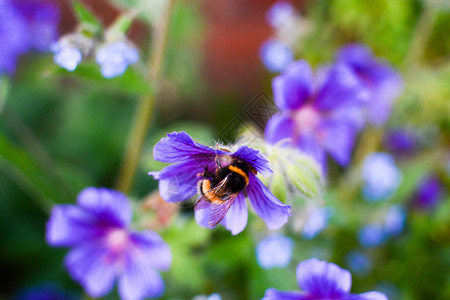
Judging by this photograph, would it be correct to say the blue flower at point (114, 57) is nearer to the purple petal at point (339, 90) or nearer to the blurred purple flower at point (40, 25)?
the purple petal at point (339, 90)

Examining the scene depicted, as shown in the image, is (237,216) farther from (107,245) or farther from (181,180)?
(107,245)

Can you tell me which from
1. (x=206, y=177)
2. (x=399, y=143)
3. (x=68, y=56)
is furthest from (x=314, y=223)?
(x=399, y=143)

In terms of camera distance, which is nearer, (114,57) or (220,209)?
(220,209)

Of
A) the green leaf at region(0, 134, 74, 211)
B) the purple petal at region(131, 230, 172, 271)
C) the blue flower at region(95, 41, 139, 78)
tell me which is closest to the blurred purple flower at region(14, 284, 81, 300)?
the green leaf at region(0, 134, 74, 211)

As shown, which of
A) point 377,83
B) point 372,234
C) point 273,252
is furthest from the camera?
point 377,83

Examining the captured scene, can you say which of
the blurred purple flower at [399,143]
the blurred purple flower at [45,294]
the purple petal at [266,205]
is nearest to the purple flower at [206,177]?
the purple petal at [266,205]

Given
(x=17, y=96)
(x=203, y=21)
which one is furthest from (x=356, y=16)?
(x=17, y=96)
